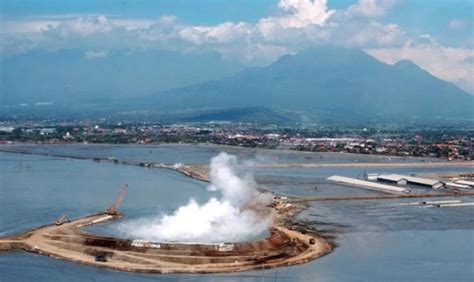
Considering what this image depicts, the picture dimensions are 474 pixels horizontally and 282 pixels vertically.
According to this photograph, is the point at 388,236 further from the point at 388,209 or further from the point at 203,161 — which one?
the point at 203,161

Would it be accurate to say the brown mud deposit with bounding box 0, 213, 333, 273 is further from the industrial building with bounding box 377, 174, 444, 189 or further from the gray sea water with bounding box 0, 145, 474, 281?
the industrial building with bounding box 377, 174, 444, 189

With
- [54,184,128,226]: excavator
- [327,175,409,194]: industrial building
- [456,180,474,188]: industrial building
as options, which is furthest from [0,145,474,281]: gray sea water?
[456,180,474,188]: industrial building

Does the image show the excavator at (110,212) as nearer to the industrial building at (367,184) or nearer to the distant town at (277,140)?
the industrial building at (367,184)

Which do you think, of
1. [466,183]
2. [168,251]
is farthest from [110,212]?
[466,183]

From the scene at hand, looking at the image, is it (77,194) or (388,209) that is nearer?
(388,209)

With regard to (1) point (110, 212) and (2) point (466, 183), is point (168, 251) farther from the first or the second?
(2) point (466, 183)

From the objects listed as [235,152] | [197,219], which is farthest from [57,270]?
[235,152]
